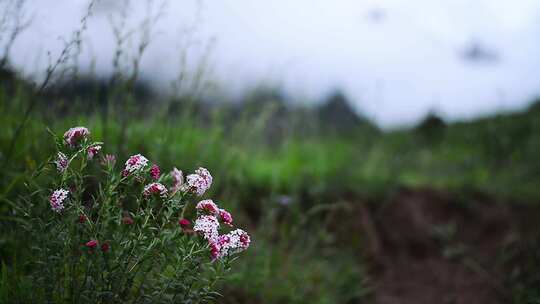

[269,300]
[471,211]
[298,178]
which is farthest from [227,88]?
[471,211]

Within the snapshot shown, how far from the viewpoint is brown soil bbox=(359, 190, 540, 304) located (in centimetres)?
429

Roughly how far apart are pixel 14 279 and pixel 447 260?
4143mm

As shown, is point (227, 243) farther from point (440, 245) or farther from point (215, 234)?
point (440, 245)

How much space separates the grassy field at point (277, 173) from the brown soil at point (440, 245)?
0.15 metres

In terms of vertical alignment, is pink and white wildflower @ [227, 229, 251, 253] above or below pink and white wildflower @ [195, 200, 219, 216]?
below

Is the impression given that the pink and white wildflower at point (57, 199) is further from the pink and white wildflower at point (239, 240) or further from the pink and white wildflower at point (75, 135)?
the pink and white wildflower at point (239, 240)

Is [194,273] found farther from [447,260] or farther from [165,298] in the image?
[447,260]

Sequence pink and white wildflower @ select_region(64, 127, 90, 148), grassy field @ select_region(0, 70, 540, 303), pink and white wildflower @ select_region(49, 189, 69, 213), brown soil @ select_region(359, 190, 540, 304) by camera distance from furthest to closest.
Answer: brown soil @ select_region(359, 190, 540, 304) < grassy field @ select_region(0, 70, 540, 303) < pink and white wildflower @ select_region(64, 127, 90, 148) < pink and white wildflower @ select_region(49, 189, 69, 213)

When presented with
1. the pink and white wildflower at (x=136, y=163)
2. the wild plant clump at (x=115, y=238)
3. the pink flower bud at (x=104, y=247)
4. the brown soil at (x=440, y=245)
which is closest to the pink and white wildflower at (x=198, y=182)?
the wild plant clump at (x=115, y=238)

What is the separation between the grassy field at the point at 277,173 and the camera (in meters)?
2.99

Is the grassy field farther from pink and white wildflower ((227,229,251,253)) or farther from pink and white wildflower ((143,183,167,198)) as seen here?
pink and white wildflower ((227,229,251,253))

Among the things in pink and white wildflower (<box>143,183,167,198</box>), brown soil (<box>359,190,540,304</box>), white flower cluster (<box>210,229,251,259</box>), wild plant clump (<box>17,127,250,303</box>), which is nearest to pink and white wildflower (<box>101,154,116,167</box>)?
wild plant clump (<box>17,127,250,303</box>)

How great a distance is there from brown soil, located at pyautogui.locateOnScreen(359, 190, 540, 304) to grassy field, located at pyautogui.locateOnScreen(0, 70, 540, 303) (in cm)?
15

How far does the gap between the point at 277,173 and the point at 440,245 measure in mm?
2014
